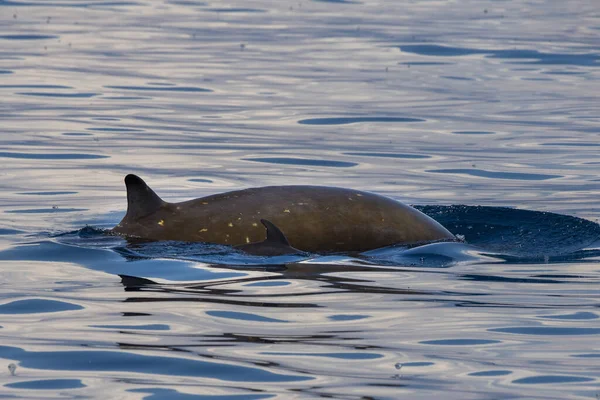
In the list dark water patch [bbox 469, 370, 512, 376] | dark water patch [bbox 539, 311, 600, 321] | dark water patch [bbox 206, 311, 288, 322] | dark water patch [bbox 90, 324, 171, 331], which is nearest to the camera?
dark water patch [bbox 469, 370, 512, 376]

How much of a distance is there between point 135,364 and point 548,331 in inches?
110

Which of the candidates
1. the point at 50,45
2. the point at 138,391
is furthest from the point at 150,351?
the point at 50,45

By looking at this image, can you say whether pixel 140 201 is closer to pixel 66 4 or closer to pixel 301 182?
pixel 301 182

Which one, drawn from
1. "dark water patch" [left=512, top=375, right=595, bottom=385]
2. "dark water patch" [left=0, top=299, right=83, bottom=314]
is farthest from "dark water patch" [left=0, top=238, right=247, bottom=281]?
"dark water patch" [left=512, top=375, right=595, bottom=385]

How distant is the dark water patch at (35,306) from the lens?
9758mm

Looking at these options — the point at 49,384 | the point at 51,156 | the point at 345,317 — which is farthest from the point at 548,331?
the point at 51,156

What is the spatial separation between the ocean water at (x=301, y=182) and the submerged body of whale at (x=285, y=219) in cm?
23

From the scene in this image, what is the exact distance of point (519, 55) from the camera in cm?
3023

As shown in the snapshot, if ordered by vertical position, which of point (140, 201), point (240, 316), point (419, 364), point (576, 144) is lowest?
point (419, 364)

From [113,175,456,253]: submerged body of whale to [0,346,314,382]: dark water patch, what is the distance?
318 centimetres

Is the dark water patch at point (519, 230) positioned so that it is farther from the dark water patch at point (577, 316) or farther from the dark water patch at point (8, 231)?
the dark water patch at point (8, 231)

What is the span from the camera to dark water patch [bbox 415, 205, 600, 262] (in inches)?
496

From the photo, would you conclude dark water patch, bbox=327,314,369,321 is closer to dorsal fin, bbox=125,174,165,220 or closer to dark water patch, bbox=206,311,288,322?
dark water patch, bbox=206,311,288,322

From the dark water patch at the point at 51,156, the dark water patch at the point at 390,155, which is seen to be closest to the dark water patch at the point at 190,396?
the dark water patch at the point at 51,156
